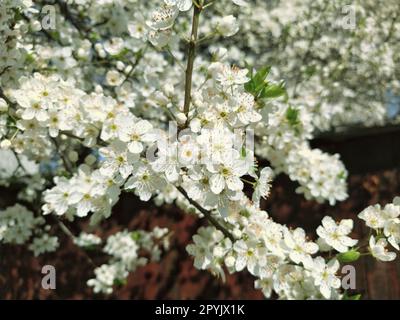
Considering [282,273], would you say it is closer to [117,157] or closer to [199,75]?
[117,157]

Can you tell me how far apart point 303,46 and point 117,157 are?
434 centimetres

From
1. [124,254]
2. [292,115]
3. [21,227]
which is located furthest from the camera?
[124,254]

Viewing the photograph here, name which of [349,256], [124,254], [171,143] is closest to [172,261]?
[124,254]

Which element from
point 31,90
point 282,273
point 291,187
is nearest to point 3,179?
point 31,90

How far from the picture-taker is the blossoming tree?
2.12 m

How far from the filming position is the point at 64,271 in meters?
4.96

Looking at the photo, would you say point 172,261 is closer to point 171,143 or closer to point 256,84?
point 256,84

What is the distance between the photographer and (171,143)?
6.83 feet

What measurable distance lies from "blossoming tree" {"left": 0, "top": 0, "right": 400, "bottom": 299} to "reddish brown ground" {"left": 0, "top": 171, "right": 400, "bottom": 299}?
0.36 metres

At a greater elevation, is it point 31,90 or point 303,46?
point 303,46

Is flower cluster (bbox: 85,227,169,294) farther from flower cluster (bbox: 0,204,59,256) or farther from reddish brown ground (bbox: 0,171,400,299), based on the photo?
flower cluster (bbox: 0,204,59,256)

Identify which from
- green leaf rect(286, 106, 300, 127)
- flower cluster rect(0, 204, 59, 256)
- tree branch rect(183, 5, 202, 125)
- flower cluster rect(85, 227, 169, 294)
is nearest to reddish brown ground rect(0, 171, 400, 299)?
flower cluster rect(85, 227, 169, 294)

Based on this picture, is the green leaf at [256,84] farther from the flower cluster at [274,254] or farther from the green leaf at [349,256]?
the green leaf at [349,256]

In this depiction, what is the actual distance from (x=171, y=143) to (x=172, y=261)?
3139 mm
